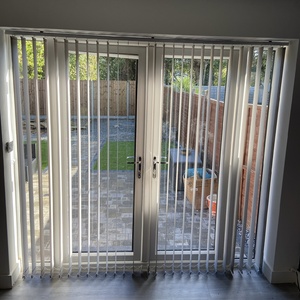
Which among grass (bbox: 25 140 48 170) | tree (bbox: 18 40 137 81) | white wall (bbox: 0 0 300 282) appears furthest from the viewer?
grass (bbox: 25 140 48 170)

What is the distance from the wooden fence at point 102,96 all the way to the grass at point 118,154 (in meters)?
0.27

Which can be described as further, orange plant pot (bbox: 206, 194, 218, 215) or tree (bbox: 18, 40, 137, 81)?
orange plant pot (bbox: 206, 194, 218, 215)

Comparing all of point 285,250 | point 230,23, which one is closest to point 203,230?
point 285,250

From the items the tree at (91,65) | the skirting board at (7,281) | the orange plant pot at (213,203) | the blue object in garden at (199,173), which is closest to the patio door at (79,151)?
the tree at (91,65)

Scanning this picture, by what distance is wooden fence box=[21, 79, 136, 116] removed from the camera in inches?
89.3

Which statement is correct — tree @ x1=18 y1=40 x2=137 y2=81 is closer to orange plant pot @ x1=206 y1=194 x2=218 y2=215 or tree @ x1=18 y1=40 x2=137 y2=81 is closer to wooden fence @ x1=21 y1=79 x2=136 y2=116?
wooden fence @ x1=21 y1=79 x2=136 y2=116

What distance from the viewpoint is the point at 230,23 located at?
85.7 inches

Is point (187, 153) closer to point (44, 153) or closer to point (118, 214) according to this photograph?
point (118, 214)

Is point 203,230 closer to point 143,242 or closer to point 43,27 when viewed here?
point 143,242

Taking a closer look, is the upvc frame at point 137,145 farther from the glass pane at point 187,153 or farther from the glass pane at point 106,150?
the glass pane at point 187,153

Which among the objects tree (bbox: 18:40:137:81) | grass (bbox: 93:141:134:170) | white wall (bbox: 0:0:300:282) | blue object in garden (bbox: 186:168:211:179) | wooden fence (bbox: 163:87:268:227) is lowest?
blue object in garden (bbox: 186:168:211:179)

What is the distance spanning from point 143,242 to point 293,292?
136 centimetres

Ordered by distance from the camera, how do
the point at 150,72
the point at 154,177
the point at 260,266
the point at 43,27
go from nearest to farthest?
1. the point at 43,27
2. the point at 150,72
3. the point at 154,177
4. the point at 260,266

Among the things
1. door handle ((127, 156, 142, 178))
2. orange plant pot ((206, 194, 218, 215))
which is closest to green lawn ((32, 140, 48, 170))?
door handle ((127, 156, 142, 178))
